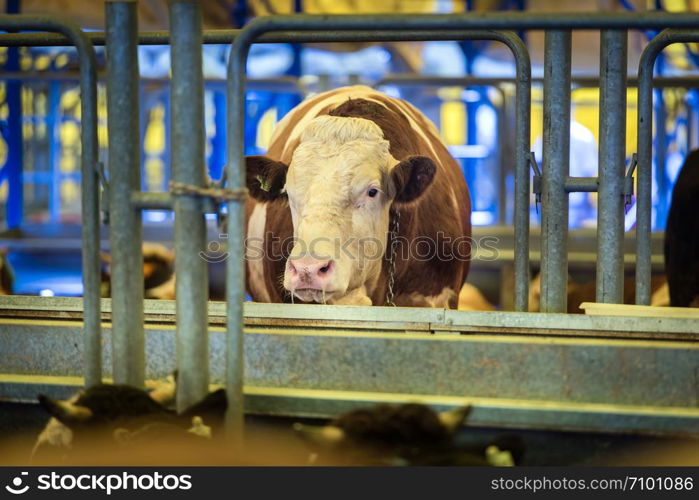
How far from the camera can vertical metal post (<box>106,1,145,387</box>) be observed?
2.25 metres

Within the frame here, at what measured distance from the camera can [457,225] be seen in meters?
4.91

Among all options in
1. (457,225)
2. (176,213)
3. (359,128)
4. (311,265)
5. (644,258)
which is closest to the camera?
(176,213)

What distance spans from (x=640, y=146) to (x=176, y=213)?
2148 mm

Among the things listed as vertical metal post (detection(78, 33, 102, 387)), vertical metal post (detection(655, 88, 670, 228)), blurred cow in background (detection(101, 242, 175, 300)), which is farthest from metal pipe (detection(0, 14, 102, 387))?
vertical metal post (detection(655, 88, 670, 228))

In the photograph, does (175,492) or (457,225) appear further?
(457,225)

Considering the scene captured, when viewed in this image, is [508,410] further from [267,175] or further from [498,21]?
[267,175]

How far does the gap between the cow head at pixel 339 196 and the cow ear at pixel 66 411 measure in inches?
76.4

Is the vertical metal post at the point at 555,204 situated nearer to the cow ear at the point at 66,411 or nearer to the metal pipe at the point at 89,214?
the metal pipe at the point at 89,214

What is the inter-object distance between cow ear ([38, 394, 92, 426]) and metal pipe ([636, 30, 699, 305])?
2.24 meters

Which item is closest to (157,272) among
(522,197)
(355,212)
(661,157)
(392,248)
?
(392,248)

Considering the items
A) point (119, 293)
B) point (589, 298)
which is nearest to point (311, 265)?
point (119, 293)

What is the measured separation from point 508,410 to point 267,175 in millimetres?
2412

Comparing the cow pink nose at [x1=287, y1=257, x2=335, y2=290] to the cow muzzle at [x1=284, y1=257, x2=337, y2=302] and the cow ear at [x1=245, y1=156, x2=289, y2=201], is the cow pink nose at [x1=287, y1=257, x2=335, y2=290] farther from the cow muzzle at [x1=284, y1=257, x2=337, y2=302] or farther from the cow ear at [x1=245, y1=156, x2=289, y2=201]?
the cow ear at [x1=245, y1=156, x2=289, y2=201]

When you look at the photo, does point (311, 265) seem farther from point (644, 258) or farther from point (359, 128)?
point (644, 258)
